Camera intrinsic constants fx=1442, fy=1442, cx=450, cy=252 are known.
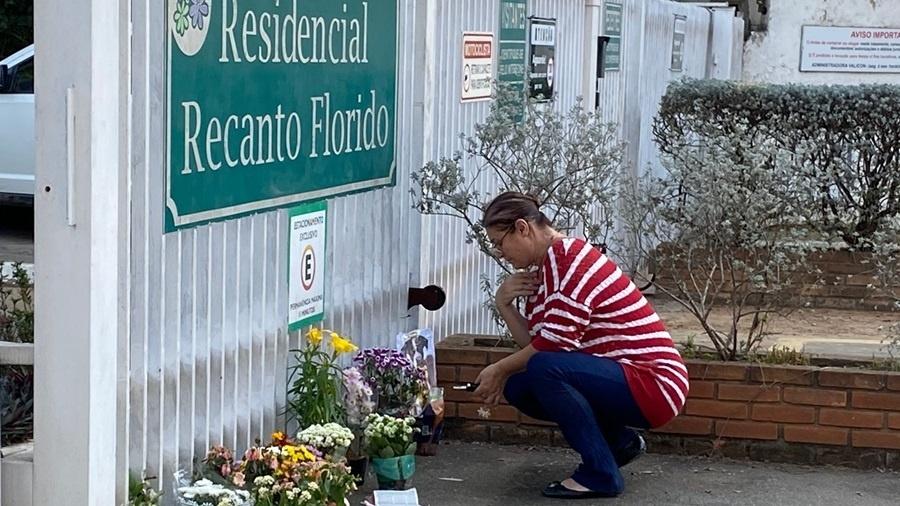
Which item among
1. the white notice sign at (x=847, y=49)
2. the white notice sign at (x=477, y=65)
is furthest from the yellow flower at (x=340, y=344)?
the white notice sign at (x=847, y=49)

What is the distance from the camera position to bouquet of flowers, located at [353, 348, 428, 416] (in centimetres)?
556

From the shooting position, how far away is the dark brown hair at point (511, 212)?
5.33m

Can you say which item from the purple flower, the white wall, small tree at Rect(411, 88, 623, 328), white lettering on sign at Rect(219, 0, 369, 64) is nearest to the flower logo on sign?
the purple flower

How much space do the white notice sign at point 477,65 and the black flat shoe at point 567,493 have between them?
7.57 feet

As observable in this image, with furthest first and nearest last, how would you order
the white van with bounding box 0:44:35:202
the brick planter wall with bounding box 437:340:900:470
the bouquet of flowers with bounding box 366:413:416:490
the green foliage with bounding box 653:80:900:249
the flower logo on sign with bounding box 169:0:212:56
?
the white van with bounding box 0:44:35:202 → the green foliage with bounding box 653:80:900:249 → the brick planter wall with bounding box 437:340:900:470 → the bouquet of flowers with bounding box 366:413:416:490 → the flower logo on sign with bounding box 169:0:212:56

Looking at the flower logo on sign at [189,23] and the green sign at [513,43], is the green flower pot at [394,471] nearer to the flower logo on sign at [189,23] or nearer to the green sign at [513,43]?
the flower logo on sign at [189,23]

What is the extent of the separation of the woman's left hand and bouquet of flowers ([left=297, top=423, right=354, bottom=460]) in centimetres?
75

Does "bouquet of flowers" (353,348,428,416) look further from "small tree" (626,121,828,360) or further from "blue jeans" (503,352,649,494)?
"small tree" (626,121,828,360)

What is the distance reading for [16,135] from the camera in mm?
12180

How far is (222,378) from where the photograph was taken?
4.72 meters

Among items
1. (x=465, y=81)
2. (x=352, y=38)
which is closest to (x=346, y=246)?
(x=352, y=38)

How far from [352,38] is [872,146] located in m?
6.19

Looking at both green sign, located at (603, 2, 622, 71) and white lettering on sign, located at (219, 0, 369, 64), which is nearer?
white lettering on sign, located at (219, 0, 369, 64)

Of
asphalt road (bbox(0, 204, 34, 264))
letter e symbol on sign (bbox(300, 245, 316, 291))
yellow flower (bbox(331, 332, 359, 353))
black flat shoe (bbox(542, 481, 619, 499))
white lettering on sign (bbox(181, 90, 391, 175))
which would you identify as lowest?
black flat shoe (bbox(542, 481, 619, 499))
